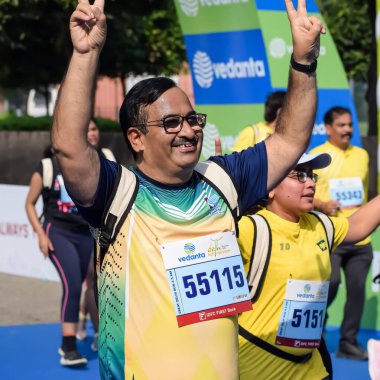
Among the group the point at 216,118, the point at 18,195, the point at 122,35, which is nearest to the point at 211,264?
the point at 216,118

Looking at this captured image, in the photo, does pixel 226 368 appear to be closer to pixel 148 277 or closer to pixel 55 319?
pixel 148 277

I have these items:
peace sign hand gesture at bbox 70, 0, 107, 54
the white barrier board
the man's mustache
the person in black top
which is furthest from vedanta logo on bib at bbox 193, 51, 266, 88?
peace sign hand gesture at bbox 70, 0, 107, 54

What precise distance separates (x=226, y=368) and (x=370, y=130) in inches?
501

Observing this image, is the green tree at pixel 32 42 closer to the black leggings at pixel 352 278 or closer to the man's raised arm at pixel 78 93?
the black leggings at pixel 352 278

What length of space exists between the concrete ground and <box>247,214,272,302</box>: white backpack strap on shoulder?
16.7 feet

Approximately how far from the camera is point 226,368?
3.18 meters

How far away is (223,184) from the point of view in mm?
3305

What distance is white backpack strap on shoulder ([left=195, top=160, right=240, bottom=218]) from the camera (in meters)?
3.29

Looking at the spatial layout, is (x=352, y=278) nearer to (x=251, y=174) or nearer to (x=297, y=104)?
(x=251, y=174)

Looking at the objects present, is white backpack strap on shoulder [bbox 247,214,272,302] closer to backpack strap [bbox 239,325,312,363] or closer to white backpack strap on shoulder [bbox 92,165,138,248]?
backpack strap [bbox 239,325,312,363]

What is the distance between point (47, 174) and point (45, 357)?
5.11 ft

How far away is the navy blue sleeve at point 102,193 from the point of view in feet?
10.0

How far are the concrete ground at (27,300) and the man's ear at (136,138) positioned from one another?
5873 millimetres

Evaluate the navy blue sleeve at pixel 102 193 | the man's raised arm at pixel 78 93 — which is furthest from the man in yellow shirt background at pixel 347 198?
the man's raised arm at pixel 78 93
